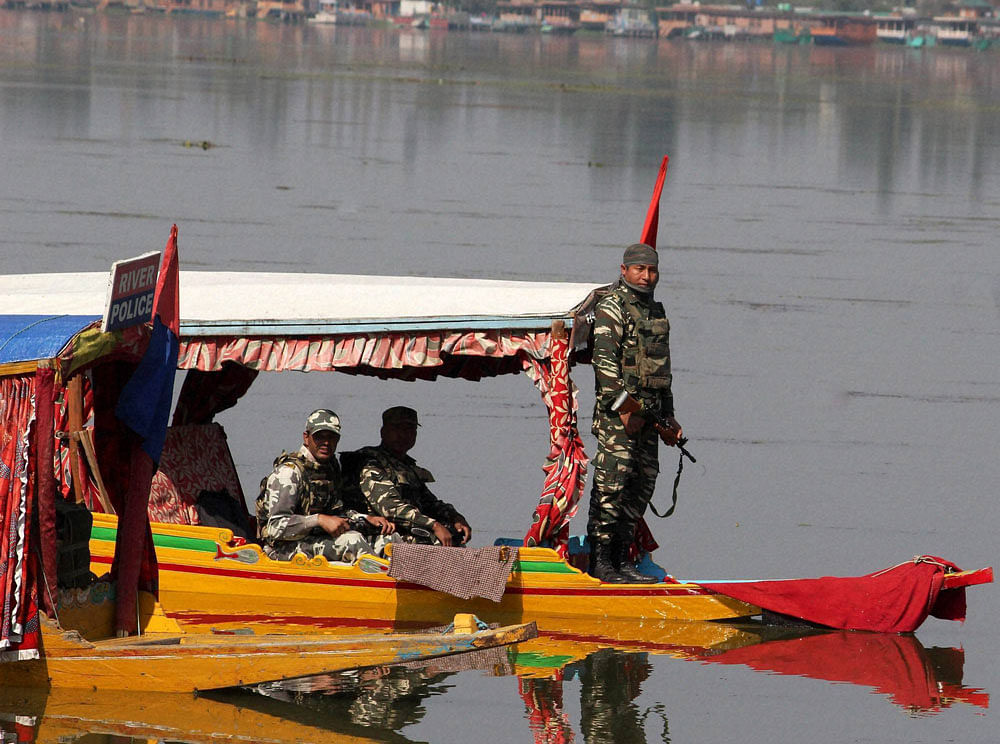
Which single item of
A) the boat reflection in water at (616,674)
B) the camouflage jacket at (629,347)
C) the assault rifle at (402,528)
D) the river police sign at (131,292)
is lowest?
the boat reflection in water at (616,674)

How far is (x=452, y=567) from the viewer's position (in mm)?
9375

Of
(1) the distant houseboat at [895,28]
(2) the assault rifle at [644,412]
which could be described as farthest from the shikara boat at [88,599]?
(1) the distant houseboat at [895,28]

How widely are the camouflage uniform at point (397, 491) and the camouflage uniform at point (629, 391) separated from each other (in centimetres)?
95

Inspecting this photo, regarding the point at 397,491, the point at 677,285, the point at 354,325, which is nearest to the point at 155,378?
the point at 354,325

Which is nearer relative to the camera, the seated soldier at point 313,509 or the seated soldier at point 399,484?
the seated soldier at point 313,509

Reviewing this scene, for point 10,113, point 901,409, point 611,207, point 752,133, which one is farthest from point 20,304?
point 752,133

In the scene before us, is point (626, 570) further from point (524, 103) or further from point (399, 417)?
point (524, 103)

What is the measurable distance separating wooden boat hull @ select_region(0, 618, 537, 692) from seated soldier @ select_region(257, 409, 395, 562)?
4.49ft

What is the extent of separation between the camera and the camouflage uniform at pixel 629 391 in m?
9.58

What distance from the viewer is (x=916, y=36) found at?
155m

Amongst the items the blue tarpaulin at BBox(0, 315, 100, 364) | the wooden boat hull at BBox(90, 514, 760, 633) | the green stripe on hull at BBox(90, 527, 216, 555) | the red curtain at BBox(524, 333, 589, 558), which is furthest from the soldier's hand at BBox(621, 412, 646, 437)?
the blue tarpaulin at BBox(0, 315, 100, 364)

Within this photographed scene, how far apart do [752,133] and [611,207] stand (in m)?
19.3

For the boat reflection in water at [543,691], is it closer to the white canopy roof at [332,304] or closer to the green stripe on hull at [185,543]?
the green stripe on hull at [185,543]

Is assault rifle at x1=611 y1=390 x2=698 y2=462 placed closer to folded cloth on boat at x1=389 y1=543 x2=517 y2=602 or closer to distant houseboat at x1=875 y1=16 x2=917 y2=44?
folded cloth on boat at x1=389 y1=543 x2=517 y2=602
